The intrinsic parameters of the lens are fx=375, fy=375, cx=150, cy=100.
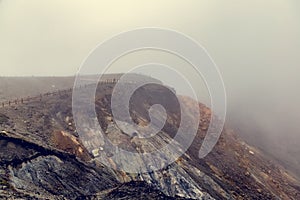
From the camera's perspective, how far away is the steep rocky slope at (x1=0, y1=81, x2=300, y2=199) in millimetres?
50281

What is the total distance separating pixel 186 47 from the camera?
63938 mm

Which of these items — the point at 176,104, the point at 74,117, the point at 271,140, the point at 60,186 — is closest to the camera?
the point at 60,186

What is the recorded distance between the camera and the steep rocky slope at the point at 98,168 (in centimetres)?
5028

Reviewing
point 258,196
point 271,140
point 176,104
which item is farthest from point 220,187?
point 271,140

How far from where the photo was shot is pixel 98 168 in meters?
56.8

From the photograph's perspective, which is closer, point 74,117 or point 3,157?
point 3,157

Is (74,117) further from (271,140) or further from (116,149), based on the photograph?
(271,140)

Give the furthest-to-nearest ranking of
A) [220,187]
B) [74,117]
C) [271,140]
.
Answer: [271,140] < [74,117] < [220,187]

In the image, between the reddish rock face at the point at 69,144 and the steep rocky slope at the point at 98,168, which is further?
the reddish rock face at the point at 69,144

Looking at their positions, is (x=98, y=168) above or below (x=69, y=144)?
below

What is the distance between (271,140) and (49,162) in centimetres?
12743

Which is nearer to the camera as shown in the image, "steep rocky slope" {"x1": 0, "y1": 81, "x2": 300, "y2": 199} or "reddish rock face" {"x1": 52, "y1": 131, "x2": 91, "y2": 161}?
"steep rocky slope" {"x1": 0, "y1": 81, "x2": 300, "y2": 199}

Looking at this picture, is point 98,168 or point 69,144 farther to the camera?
point 69,144

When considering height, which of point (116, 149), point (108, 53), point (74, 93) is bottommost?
point (116, 149)
